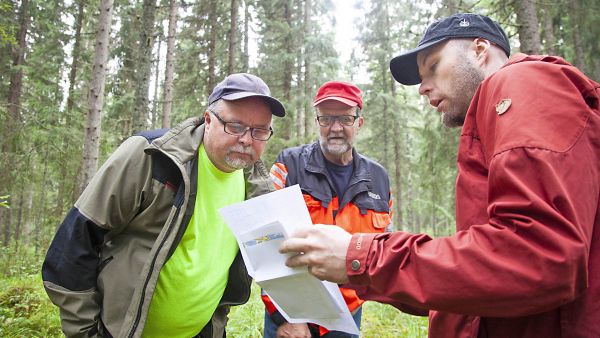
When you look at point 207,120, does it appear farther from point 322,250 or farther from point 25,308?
point 25,308

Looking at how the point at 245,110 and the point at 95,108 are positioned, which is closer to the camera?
the point at 245,110

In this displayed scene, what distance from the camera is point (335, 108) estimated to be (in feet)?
12.7

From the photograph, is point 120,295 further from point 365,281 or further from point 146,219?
point 365,281

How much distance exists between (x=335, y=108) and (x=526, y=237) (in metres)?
2.98

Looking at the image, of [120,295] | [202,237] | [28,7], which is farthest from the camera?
[28,7]

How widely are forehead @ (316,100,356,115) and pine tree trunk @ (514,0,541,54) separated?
382cm

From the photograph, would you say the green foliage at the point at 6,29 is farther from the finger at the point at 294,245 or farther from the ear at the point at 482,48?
the ear at the point at 482,48

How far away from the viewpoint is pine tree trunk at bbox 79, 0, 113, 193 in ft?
24.0

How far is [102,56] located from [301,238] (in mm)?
7621

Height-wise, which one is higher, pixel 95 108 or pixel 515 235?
pixel 95 108

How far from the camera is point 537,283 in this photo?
3.26 feet

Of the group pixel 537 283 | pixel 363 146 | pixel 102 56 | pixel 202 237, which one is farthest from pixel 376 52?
pixel 537 283

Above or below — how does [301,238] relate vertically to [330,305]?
above

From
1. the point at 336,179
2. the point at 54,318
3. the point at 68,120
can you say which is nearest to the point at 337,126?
the point at 336,179
